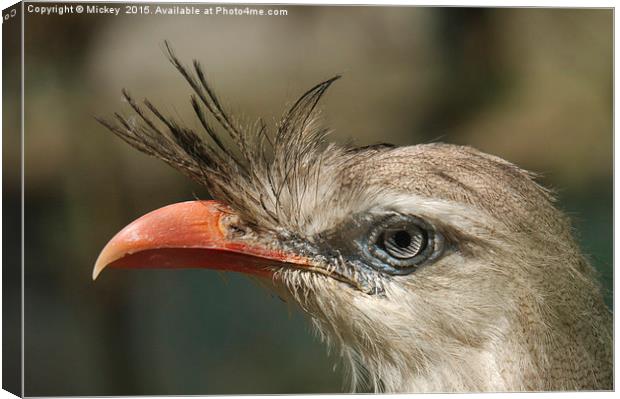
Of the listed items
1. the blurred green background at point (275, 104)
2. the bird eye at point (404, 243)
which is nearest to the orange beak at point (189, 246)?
the bird eye at point (404, 243)

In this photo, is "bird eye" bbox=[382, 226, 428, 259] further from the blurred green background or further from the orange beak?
the blurred green background

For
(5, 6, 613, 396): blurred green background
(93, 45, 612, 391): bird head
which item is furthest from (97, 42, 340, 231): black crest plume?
(5, 6, 613, 396): blurred green background

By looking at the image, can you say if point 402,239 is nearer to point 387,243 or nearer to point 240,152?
point 387,243

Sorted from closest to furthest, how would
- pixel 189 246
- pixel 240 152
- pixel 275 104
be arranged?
pixel 189 246 < pixel 240 152 < pixel 275 104

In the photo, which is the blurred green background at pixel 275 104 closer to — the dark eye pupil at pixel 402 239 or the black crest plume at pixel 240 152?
the black crest plume at pixel 240 152

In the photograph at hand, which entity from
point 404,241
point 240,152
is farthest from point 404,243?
point 240,152

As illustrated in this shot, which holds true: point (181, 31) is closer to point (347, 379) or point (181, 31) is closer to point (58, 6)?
point (58, 6)

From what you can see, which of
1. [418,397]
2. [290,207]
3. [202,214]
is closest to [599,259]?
[418,397]
